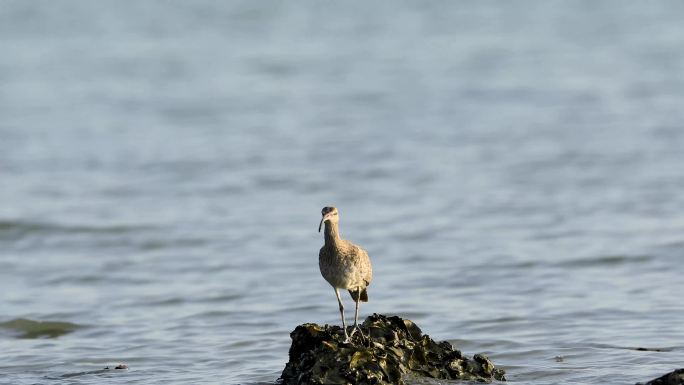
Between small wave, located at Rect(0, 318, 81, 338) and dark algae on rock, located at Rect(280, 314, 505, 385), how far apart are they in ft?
12.9

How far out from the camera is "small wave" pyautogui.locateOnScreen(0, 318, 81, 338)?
11227mm

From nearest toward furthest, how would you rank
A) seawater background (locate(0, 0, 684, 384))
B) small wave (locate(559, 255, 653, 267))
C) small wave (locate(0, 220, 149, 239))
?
seawater background (locate(0, 0, 684, 384))
small wave (locate(559, 255, 653, 267))
small wave (locate(0, 220, 149, 239))

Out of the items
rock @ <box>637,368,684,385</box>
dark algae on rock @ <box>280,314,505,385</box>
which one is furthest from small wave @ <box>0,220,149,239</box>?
rock @ <box>637,368,684,385</box>

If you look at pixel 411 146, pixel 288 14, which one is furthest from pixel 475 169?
pixel 288 14

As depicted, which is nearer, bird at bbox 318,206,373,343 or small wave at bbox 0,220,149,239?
bird at bbox 318,206,373,343

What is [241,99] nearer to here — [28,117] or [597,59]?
[28,117]

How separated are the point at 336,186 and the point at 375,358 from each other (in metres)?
11.0

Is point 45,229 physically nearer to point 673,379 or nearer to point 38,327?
point 38,327

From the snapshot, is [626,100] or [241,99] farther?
[241,99]

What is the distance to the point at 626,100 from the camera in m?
24.6

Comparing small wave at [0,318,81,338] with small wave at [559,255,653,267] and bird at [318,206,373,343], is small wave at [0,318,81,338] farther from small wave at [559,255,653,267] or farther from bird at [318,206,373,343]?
small wave at [559,255,653,267]

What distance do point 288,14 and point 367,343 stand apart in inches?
1216

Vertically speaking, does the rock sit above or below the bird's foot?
below

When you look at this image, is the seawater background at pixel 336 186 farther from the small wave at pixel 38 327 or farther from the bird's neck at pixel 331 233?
the bird's neck at pixel 331 233
